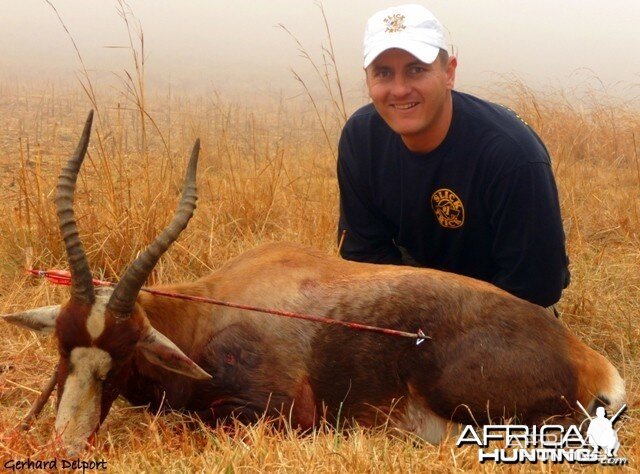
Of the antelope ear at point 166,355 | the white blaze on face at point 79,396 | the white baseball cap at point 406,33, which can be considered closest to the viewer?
the white blaze on face at point 79,396

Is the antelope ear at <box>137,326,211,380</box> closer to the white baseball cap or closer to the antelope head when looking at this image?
Result: the antelope head

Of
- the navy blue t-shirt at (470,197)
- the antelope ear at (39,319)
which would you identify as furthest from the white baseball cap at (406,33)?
the antelope ear at (39,319)

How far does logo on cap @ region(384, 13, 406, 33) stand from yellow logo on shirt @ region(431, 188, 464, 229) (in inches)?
37.0

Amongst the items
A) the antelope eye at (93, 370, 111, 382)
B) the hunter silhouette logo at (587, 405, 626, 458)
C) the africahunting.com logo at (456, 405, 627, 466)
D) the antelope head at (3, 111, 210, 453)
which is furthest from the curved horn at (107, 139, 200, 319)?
the hunter silhouette logo at (587, 405, 626, 458)

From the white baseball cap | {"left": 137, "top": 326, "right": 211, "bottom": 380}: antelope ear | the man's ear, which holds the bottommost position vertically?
{"left": 137, "top": 326, "right": 211, "bottom": 380}: antelope ear

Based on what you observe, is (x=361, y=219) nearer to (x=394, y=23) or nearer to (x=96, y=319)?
(x=394, y=23)

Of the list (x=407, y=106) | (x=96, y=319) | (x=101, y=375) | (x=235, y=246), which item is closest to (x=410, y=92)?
(x=407, y=106)

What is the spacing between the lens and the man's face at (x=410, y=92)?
166 inches

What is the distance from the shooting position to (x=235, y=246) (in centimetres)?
625

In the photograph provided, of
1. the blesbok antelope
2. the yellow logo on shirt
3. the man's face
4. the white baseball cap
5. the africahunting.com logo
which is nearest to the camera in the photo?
the africahunting.com logo

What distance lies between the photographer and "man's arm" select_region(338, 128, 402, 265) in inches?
191

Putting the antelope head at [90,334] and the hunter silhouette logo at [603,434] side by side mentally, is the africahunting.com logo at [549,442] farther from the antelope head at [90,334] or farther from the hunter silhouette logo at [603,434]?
the antelope head at [90,334]

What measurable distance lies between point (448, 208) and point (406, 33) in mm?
1018

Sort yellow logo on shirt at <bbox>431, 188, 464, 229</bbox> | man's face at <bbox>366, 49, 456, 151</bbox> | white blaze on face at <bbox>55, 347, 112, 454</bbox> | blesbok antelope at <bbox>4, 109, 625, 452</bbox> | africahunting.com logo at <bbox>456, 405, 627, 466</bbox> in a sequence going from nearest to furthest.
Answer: africahunting.com logo at <bbox>456, 405, 627, 466</bbox>
white blaze on face at <bbox>55, 347, 112, 454</bbox>
blesbok antelope at <bbox>4, 109, 625, 452</bbox>
man's face at <bbox>366, 49, 456, 151</bbox>
yellow logo on shirt at <bbox>431, 188, 464, 229</bbox>
